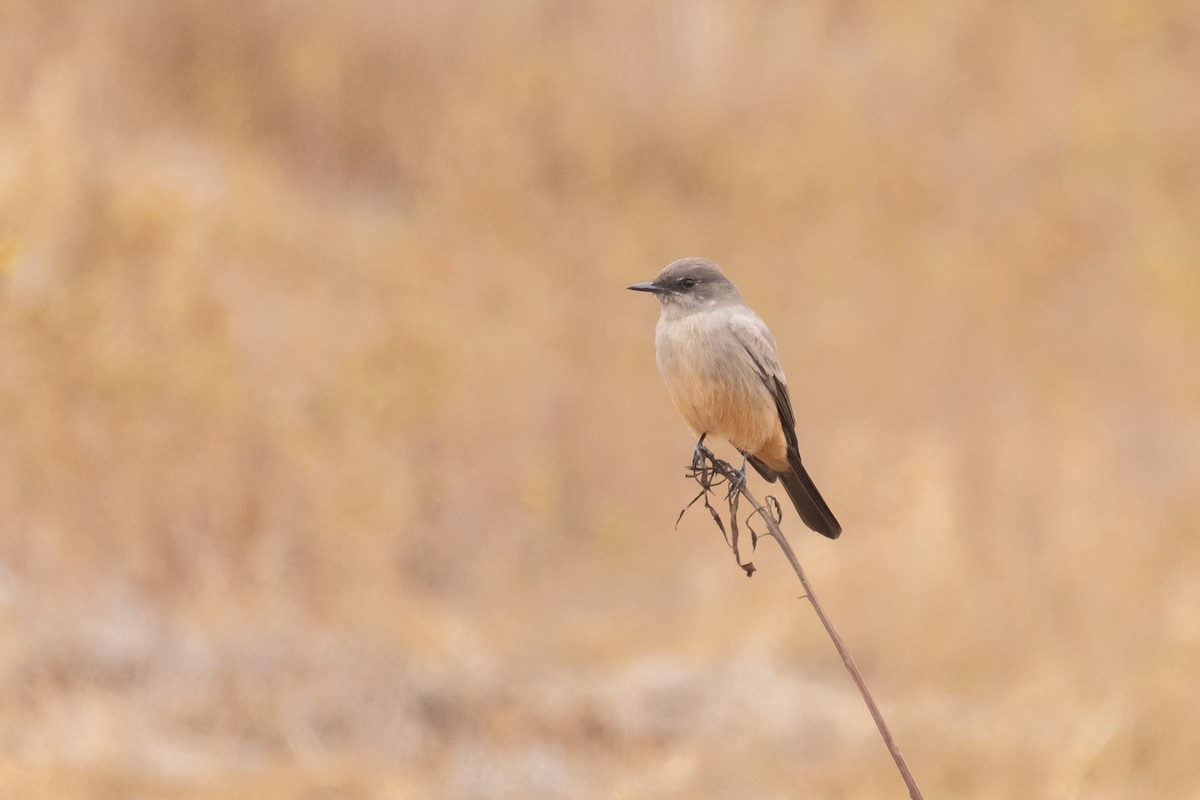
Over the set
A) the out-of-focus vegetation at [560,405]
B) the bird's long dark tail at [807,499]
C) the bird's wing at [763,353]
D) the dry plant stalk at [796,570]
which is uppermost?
the out-of-focus vegetation at [560,405]

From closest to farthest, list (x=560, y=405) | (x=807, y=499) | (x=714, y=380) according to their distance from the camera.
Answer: (x=714, y=380) → (x=807, y=499) → (x=560, y=405)

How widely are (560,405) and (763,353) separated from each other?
669cm

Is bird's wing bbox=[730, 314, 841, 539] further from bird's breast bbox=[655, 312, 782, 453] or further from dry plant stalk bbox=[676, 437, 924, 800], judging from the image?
dry plant stalk bbox=[676, 437, 924, 800]

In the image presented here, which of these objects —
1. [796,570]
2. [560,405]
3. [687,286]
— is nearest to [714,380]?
[687,286]

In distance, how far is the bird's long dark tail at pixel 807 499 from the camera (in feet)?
10.1

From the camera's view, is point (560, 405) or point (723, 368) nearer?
point (723, 368)

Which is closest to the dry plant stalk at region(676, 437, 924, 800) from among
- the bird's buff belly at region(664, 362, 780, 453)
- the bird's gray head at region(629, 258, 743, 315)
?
the bird's buff belly at region(664, 362, 780, 453)

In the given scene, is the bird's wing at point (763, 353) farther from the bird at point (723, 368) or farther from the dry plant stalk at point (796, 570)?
the dry plant stalk at point (796, 570)

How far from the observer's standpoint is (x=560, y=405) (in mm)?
9969

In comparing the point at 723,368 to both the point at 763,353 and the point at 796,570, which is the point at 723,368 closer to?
the point at 763,353

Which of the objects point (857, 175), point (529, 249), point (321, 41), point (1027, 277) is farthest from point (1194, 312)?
point (321, 41)

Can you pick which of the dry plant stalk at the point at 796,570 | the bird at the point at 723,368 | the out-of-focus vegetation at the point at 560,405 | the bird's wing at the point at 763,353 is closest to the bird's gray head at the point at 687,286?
the bird at the point at 723,368

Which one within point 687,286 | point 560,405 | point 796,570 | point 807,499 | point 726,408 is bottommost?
point 796,570

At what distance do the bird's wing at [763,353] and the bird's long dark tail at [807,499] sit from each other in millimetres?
59
